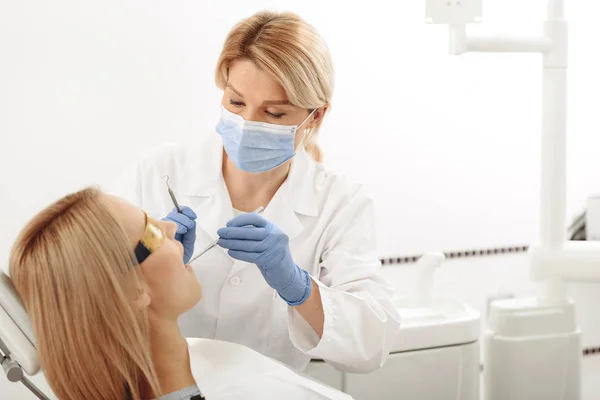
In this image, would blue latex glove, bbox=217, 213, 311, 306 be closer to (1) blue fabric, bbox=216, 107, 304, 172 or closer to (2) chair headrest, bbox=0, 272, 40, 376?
(1) blue fabric, bbox=216, 107, 304, 172

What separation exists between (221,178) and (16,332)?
0.65 m

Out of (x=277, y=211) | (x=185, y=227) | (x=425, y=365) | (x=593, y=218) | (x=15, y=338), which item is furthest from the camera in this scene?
(x=593, y=218)

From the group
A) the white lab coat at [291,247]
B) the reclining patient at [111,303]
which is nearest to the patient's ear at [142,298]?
the reclining patient at [111,303]

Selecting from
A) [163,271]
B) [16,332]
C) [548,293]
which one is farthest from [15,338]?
[548,293]

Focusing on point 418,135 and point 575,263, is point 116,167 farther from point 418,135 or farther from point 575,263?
point 575,263

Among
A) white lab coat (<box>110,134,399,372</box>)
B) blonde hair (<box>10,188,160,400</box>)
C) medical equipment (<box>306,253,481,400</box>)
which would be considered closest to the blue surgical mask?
white lab coat (<box>110,134,399,372</box>)

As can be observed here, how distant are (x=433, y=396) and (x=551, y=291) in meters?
0.41

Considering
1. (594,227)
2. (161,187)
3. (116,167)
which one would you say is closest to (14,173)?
(116,167)

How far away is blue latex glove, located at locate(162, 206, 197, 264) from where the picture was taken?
1.58 metres

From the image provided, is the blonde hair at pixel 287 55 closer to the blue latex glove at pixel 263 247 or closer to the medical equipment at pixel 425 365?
the blue latex glove at pixel 263 247

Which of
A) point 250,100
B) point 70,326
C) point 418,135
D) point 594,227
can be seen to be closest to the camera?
point 70,326

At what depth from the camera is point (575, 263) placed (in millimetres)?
1937

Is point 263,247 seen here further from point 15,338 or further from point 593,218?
point 593,218

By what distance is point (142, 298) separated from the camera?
4.51 ft
